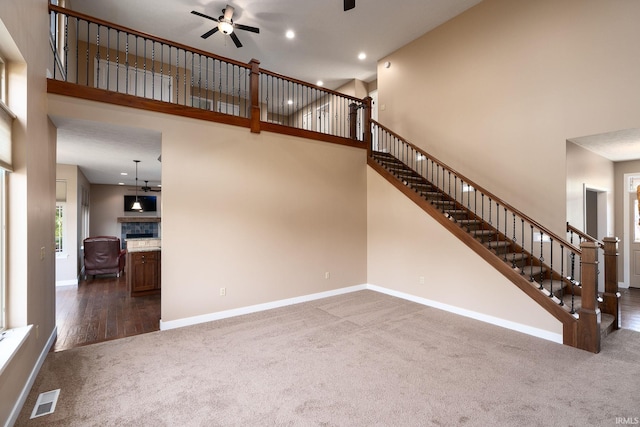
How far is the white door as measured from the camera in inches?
229

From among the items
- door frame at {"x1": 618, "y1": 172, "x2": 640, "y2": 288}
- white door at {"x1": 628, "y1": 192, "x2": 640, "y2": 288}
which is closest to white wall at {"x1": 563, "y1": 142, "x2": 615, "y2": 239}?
door frame at {"x1": 618, "y1": 172, "x2": 640, "y2": 288}

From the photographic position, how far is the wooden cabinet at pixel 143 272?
17.8 ft

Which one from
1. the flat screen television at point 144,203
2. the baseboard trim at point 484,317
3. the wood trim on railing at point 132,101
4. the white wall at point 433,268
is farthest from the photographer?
the flat screen television at point 144,203

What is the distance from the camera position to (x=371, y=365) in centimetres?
299

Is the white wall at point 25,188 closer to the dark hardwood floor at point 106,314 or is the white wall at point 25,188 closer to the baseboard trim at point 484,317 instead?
the dark hardwood floor at point 106,314

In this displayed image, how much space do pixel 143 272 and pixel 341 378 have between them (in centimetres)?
432

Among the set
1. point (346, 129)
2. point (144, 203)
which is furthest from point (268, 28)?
point (144, 203)

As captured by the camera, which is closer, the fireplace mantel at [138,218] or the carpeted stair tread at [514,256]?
the carpeted stair tread at [514,256]

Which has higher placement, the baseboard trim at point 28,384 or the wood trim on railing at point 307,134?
the wood trim on railing at point 307,134

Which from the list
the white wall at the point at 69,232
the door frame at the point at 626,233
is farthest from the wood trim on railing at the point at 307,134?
the door frame at the point at 626,233

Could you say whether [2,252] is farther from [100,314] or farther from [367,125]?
[367,125]

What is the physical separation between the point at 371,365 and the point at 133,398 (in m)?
2.05

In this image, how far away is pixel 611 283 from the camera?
4.01m

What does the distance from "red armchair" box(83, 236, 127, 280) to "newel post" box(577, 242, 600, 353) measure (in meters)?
8.30
